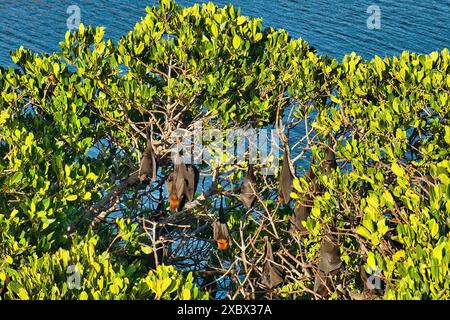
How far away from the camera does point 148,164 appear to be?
12094 mm

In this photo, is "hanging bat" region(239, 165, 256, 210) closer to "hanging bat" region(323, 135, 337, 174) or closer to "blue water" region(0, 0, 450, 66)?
"hanging bat" region(323, 135, 337, 174)

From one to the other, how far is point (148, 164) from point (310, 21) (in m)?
26.8

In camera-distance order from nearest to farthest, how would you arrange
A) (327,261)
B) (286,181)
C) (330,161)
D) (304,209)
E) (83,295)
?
1. (83,295)
2. (327,261)
3. (330,161)
4. (304,209)
5. (286,181)

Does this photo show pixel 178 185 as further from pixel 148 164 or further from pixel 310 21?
pixel 310 21

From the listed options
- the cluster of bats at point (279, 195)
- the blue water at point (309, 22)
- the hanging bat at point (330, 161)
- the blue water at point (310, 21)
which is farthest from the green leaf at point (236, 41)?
the blue water at point (310, 21)

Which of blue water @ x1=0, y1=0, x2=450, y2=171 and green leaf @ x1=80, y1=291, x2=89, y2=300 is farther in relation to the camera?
blue water @ x1=0, y1=0, x2=450, y2=171

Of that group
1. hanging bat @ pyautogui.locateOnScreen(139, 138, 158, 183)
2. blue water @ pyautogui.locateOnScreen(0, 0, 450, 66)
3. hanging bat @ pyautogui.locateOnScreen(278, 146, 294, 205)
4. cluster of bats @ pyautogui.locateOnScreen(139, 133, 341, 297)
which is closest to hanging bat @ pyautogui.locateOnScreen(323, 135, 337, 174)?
cluster of bats @ pyautogui.locateOnScreen(139, 133, 341, 297)

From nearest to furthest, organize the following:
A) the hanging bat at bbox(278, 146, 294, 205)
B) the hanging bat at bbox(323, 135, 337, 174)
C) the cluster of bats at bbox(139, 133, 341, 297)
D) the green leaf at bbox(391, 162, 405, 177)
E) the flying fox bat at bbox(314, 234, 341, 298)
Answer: the green leaf at bbox(391, 162, 405, 177), the flying fox bat at bbox(314, 234, 341, 298), the cluster of bats at bbox(139, 133, 341, 297), the hanging bat at bbox(323, 135, 337, 174), the hanging bat at bbox(278, 146, 294, 205)

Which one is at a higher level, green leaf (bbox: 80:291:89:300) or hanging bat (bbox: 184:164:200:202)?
hanging bat (bbox: 184:164:200:202)

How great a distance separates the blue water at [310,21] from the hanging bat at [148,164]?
19534 mm

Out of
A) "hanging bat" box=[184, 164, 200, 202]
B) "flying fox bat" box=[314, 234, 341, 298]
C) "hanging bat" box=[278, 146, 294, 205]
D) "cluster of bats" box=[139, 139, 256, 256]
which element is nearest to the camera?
"flying fox bat" box=[314, 234, 341, 298]

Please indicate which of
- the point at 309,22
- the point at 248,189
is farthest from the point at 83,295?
the point at 309,22

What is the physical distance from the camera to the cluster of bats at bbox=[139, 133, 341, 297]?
37.0ft

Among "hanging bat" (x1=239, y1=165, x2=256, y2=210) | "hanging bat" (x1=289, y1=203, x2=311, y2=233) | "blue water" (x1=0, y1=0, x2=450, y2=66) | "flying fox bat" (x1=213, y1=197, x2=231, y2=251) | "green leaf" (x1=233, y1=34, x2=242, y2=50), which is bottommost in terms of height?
"flying fox bat" (x1=213, y1=197, x2=231, y2=251)
